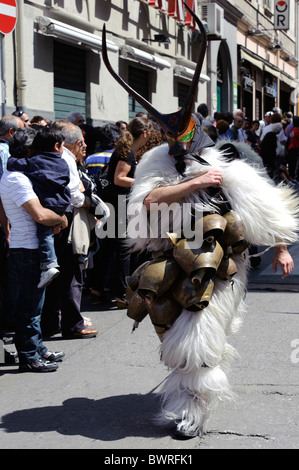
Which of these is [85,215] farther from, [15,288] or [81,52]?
[81,52]

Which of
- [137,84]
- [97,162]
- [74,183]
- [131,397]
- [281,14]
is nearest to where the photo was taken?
[131,397]

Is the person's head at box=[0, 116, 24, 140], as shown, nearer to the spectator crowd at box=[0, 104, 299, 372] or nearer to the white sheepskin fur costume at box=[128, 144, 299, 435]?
the spectator crowd at box=[0, 104, 299, 372]

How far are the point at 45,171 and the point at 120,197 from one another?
6.98 feet

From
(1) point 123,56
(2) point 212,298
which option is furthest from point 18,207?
(1) point 123,56

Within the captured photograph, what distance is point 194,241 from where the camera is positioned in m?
3.87

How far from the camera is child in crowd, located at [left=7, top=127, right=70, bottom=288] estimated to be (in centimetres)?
525

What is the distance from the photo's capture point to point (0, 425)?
166 inches

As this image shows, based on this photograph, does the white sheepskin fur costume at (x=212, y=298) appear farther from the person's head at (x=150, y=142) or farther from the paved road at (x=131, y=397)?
the person's head at (x=150, y=142)

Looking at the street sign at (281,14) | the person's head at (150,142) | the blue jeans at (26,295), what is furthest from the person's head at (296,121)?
the street sign at (281,14)

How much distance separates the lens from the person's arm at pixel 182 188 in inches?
151

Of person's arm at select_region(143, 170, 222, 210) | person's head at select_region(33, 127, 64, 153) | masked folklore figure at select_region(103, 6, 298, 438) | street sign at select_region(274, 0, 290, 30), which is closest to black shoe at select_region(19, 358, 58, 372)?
masked folklore figure at select_region(103, 6, 298, 438)

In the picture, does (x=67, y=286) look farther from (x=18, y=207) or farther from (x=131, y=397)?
(x=131, y=397)

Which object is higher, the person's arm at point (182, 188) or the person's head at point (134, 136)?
the person's head at point (134, 136)

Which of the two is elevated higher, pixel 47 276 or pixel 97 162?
pixel 97 162
